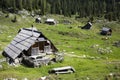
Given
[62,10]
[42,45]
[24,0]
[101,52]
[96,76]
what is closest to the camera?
[96,76]

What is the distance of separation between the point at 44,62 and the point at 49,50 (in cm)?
631

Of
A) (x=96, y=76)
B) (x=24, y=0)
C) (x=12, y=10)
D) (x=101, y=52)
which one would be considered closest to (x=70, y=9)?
(x=24, y=0)

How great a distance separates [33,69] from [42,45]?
8060 millimetres

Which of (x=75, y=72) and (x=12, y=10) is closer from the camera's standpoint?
(x=75, y=72)

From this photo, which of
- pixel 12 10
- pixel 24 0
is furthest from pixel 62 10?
pixel 12 10

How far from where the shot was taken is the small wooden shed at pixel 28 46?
4638 cm

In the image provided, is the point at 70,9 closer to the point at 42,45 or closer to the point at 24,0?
the point at 24,0

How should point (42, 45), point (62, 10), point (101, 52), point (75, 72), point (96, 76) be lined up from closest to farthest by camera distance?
point (96, 76)
point (75, 72)
point (42, 45)
point (101, 52)
point (62, 10)

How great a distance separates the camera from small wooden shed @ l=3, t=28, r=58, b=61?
46.4 meters

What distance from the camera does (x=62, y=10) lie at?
624 feet

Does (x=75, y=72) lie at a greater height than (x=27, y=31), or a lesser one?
lesser

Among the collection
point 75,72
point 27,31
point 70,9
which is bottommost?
point 70,9

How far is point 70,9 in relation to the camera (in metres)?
197

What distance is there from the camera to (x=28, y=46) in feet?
154
